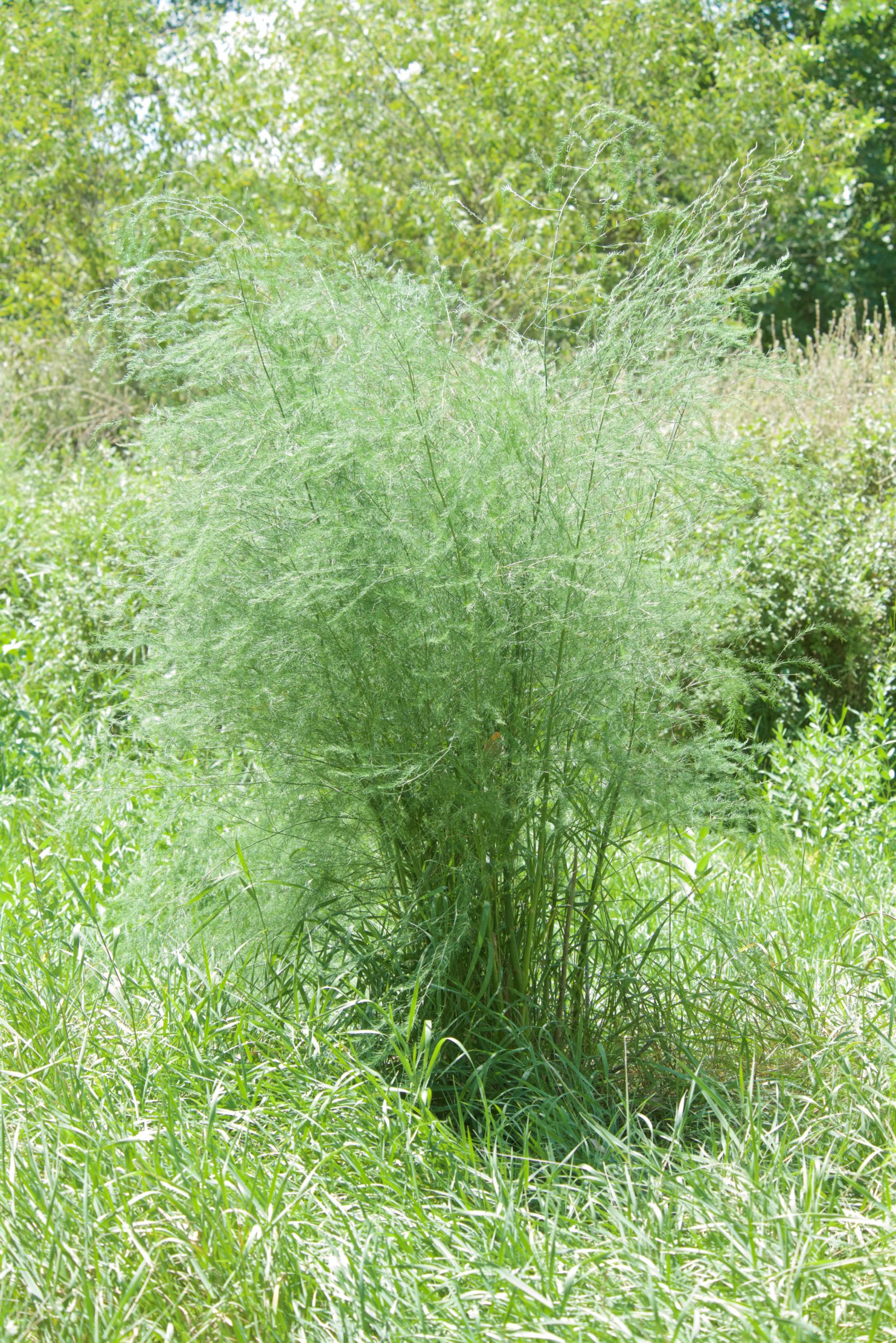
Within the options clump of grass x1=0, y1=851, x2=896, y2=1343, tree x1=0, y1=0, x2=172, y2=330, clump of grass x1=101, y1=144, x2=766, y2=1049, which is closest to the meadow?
clump of grass x1=0, y1=851, x2=896, y2=1343

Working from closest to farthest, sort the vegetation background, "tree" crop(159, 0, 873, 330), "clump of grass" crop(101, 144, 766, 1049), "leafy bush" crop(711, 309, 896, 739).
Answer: the vegetation background, "clump of grass" crop(101, 144, 766, 1049), "leafy bush" crop(711, 309, 896, 739), "tree" crop(159, 0, 873, 330)

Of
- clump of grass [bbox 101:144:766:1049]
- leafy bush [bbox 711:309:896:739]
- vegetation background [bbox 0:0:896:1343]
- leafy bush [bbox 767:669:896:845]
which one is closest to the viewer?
vegetation background [bbox 0:0:896:1343]

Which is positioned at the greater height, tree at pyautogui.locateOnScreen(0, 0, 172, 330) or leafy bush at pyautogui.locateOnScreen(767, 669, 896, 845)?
tree at pyautogui.locateOnScreen(0, 0, 172, 330)

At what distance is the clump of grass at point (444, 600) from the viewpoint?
8.34ft

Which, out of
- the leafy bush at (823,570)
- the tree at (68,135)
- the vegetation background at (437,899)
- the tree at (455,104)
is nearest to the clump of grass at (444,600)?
the vegetation background at (437,899)

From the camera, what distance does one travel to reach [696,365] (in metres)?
2.72

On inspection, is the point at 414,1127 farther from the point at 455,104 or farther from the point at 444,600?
the point at 455,104

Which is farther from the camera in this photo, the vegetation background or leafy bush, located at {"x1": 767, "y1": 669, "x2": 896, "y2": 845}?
leafy bush, located at {"x1": 767, "y1": 669, "x2": 896, "y2": 845}

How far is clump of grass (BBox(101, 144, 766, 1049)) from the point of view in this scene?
2543mm

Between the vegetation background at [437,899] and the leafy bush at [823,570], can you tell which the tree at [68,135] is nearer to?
the leafy bush at [823,570]

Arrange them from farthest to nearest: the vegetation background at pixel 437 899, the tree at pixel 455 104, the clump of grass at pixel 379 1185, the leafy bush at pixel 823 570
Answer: the tree at pixel 455 104
the leafy bush at pixel 823 570
the vegetation background at pixel 437 899
the clump of grass at pixel 379 1185

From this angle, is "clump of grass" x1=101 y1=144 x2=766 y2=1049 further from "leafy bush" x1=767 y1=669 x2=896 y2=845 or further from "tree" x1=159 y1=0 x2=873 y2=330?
"tree" x1=159 y1=0 x2=873 y2=330

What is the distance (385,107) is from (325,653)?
8738 mm

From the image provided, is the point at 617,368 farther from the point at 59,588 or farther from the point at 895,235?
the point at 895,235
